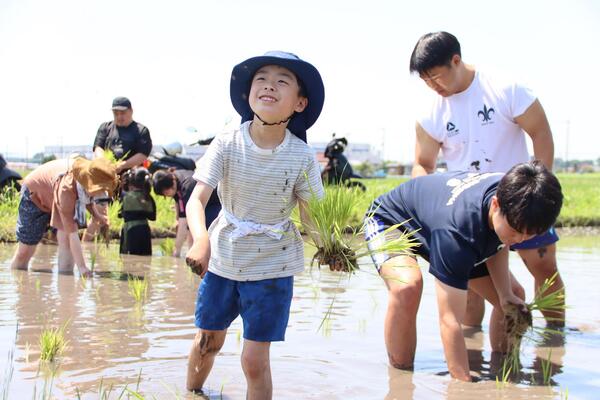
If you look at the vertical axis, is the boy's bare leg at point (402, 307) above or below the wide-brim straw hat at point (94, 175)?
below

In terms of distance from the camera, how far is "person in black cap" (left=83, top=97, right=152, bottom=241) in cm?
808

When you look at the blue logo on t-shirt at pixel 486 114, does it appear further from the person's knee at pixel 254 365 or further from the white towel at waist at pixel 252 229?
the person's knee at pixel 254 365

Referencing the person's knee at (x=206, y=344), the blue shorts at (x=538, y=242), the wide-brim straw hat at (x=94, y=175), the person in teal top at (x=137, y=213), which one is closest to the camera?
the person's knee at (x=206, y=344)

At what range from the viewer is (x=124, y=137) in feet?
26.7

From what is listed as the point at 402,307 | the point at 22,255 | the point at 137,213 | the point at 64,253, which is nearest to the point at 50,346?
the point at 402,307

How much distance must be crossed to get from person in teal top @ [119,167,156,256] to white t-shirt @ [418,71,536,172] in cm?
453

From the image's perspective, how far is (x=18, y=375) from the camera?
11.8 ft

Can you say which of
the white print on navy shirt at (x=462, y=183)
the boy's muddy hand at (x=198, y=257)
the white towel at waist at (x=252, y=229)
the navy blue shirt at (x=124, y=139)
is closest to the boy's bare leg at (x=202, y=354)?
the white towel at waist at (x=252, y=229)

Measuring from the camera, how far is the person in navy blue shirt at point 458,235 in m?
3.13

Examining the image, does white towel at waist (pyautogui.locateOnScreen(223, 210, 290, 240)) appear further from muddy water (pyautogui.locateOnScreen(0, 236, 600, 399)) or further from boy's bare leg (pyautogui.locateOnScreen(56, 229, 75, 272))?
boy's bare leg (pyautogui.locateOnScreen(56, 229, 75, 272))

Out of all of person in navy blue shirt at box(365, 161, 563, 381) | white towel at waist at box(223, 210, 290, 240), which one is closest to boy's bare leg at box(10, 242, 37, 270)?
person in navy blue shirt at box(365, 161, 563, 381)

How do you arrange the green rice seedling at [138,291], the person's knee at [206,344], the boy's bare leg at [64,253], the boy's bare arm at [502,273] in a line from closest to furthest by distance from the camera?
the person's knee at [206,344] < the boy's bare arm at [502,273] < the green rice seedling at [138,291] < the boy's bare leg at [64,253]

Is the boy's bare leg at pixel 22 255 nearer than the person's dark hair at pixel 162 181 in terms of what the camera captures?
Yes

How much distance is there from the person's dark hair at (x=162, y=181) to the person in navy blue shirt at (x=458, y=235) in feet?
13.0
